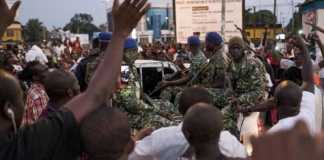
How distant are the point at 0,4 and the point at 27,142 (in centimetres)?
90

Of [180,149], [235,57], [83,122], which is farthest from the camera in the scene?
[235,57]

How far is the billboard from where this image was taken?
12125mm

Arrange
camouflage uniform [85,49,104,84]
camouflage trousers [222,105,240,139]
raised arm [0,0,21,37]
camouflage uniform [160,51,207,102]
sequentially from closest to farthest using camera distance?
raised arm [0,0,21,37], camouflage uniform [85,49,104,84], camouflage trousers [222,105,240,139], camouflage uniform [160,51,207,102]

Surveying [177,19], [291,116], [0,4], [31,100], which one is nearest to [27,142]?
[0,4]

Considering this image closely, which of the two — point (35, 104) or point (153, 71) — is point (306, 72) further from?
point (153, 71)

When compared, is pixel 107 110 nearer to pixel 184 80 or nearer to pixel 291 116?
pixel 291 116

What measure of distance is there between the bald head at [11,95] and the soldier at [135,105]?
8.19ft

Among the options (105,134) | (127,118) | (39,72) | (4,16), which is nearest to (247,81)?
(39,72)

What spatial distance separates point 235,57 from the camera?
6.34 meters

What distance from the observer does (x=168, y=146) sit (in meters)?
3.38

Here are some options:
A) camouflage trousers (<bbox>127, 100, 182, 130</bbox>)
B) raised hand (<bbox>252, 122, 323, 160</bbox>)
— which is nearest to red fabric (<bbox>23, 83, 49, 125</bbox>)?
camouflage trousers (<bbox>127, 100, 182, 130</bbox>)

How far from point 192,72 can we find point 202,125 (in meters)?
4.00

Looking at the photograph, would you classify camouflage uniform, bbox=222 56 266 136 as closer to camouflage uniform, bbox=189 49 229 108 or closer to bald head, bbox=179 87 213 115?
camouflage uniform, bbox=189 49 229 108

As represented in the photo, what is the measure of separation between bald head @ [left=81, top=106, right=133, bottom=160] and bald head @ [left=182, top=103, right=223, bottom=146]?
399 millimetres
